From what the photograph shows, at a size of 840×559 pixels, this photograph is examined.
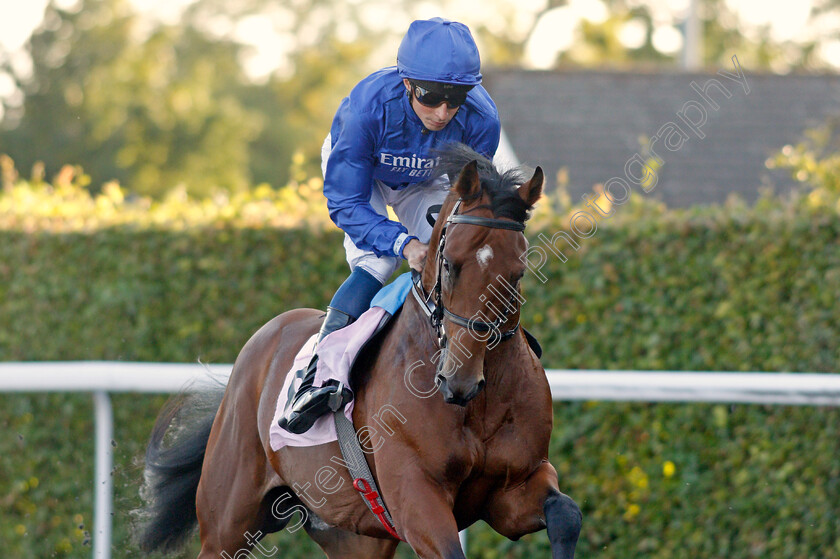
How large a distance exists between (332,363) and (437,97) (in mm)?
1009

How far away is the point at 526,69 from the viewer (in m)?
12.8

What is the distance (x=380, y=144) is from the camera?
11.2ft

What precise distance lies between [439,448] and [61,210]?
171 inches

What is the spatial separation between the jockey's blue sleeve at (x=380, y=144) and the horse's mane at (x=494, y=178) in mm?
227

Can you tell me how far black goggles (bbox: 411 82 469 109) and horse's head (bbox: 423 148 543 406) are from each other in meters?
0.36

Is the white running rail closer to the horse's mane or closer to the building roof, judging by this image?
the horse's mane

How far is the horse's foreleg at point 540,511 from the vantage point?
2.89 meters

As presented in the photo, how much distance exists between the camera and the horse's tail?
4.39 meters

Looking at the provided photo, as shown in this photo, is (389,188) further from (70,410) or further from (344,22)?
(344,22)

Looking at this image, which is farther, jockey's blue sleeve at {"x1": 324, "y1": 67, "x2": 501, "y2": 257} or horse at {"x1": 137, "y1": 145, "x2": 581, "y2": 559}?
jockey's blue sleeve at {"x1": 324, "y1": 67, "x2": 501, "y2": 257}

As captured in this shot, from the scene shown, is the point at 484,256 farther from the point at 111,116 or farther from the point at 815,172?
the point at 111,116

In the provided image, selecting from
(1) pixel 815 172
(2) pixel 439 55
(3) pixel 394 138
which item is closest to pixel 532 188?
(2) pixel 439 55

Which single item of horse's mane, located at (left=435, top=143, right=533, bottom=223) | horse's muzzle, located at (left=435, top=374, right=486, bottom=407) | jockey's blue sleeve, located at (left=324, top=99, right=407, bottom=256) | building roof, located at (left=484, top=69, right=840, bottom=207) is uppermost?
horse's mane, located at (left=435, top=143, right=533, bottom=223)

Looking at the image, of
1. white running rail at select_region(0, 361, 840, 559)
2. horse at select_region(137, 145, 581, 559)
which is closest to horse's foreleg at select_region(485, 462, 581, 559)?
horse at select_region(137, 145, 581, 559)
